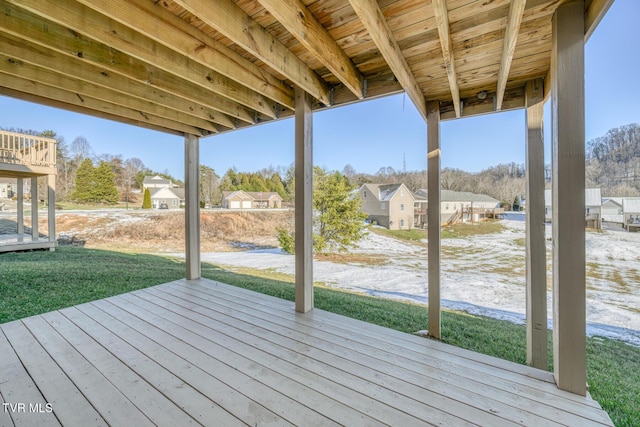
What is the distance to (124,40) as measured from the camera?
61.0 inches

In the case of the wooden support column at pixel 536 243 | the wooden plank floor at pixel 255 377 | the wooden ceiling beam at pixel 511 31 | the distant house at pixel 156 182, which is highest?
the distant house at pixel 156 182

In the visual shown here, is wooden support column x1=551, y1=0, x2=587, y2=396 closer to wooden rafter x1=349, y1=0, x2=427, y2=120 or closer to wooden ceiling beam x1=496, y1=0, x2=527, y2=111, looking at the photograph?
wooden ceiling beam x1=496, y1=0, x2=527, y2=111

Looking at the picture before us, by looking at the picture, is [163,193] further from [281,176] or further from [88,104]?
[88,104]

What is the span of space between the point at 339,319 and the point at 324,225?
6432 mm

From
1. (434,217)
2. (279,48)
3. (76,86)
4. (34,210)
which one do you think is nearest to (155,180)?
(34,210)

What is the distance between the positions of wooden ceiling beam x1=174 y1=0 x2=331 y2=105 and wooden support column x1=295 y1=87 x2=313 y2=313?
14.9 inches

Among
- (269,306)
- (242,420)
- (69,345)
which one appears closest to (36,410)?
(69,345)

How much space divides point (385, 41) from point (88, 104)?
2757mm

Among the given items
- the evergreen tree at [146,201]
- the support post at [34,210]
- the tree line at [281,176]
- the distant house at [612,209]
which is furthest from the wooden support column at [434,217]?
the evergreen tree at [146,201]

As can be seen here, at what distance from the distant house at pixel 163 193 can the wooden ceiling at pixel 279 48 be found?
19.2 metres

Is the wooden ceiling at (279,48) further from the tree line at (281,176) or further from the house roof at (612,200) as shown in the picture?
the house roof at (612,200)

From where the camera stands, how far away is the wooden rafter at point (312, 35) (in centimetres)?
120

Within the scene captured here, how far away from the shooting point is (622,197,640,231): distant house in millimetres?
2771

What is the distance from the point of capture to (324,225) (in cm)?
883
